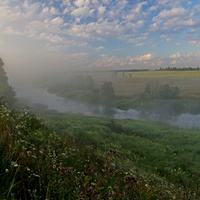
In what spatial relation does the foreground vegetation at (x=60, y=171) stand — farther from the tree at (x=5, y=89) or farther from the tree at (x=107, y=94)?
the tree at (x=107, y=94)

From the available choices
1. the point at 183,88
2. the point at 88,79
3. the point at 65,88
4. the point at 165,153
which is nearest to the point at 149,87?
the point at 183,88

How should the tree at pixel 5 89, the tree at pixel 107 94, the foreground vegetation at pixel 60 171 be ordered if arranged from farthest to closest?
the tree at pixel 107 94, the tree at pixel 5 89, the foreground vegetation at pixel 60 171

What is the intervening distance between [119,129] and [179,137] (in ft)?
43.7

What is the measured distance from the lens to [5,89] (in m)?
56.6

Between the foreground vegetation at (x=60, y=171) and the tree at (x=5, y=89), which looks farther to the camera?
the tree at (x=5, y=89)

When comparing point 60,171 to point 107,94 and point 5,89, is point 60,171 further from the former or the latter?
point 107,94

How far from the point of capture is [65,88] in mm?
174750

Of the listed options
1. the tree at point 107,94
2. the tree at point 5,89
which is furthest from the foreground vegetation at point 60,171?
the tree at point 107,94

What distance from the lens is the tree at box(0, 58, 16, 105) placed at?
54781 mm

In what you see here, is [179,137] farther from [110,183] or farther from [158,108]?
[158,108]

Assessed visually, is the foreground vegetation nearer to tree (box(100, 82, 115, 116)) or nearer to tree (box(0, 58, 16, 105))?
tree (box(0, 58, 16, 105))

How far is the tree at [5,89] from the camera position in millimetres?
54781

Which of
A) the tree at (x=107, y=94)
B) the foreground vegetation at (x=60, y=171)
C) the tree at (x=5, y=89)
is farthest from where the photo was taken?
the tree at (x=107, y=94)

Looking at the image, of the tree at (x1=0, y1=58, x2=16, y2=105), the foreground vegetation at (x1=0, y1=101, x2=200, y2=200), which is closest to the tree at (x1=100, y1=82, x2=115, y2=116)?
the tree at (x1=0, y1=58, x2=16, y2=105)
